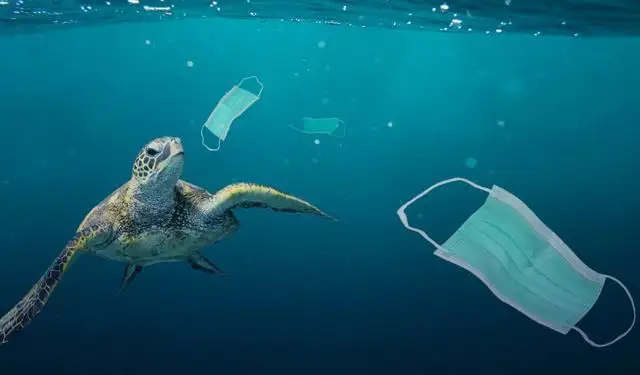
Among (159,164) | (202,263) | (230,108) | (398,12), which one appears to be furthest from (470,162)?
(159,164)

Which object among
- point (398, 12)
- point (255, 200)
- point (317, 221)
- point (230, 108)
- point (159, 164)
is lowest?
point (317, 221)

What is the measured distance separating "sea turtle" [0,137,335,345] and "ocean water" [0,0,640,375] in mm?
709

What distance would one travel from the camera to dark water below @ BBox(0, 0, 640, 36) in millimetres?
9289

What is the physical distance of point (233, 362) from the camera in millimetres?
12617

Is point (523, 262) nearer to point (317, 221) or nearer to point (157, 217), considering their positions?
point (157, 217)

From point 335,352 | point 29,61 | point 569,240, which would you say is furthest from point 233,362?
point 29,61

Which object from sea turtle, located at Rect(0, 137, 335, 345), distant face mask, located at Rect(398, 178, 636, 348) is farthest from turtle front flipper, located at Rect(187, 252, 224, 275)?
distant face mask, located at Rect(398, 178, 636, 348)

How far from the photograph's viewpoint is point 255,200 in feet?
12.1

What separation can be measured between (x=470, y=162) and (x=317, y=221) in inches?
687

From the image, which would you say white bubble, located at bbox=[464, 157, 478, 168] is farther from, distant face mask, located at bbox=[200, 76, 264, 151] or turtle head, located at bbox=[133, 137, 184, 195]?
turtle head, located at bbox=[133, 137, 184, 195]

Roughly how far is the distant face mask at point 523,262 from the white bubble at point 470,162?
3327 cm

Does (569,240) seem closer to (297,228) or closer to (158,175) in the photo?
(297,228)

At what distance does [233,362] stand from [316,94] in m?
53.5

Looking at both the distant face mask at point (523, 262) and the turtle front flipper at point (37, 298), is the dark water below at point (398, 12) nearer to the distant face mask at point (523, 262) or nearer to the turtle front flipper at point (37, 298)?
the distant face mask at point (523, 262)
